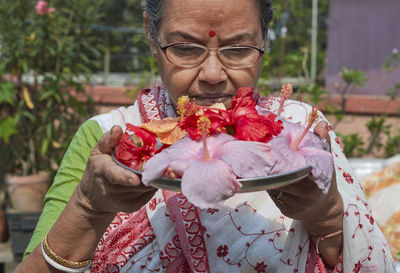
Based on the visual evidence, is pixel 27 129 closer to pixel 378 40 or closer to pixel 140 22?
pixel 140 22

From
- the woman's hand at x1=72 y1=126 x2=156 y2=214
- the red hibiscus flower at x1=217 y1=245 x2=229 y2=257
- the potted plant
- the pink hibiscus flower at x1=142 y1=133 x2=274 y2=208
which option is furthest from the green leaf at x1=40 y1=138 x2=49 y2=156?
the pink hibiscus flower at x1=142 y1=133 x2=274 y2=208

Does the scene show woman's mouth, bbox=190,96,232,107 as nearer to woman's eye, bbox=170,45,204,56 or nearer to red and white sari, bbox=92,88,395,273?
woman's eye, bbox=170,45,204,56

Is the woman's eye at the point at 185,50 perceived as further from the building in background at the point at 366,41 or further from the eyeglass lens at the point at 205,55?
the building in background at the point at 366,41

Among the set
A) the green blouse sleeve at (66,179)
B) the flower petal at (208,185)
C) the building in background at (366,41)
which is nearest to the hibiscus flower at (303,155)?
the flower petal at (208,185)

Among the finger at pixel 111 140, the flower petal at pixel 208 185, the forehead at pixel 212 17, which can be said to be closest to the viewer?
the flower petal at pixel 208 185

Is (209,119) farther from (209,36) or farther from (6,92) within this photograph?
(6,92)

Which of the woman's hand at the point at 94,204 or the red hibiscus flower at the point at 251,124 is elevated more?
the red hibiscus flower at the point at 251,124

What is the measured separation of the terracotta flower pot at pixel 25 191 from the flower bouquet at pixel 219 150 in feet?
12.6

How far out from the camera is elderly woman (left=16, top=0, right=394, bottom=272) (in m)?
1.40

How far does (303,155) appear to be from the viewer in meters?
1.11

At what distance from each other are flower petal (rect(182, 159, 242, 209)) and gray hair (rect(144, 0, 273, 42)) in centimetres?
81

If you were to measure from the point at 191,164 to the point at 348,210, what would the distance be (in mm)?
588

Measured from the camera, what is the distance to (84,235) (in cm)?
139

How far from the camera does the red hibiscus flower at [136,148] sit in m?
1.18
